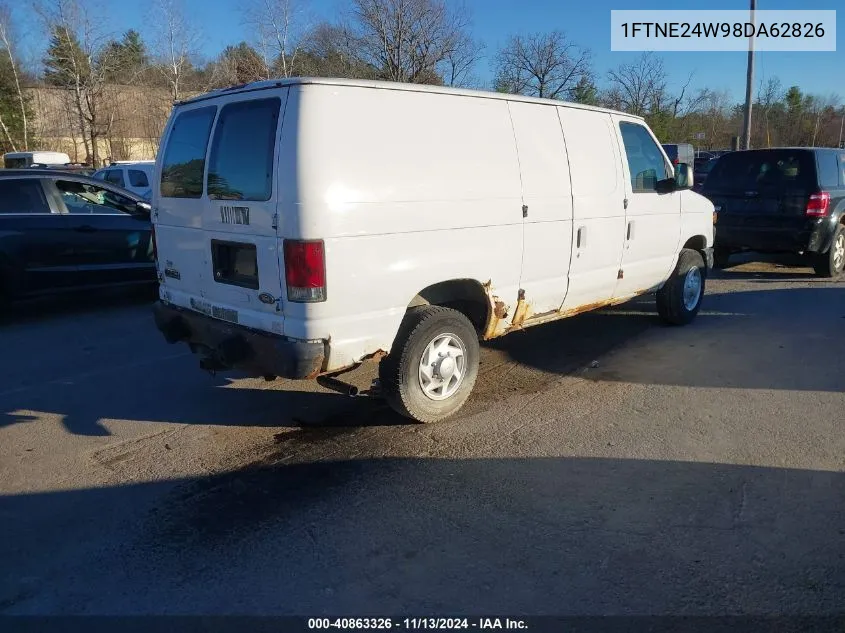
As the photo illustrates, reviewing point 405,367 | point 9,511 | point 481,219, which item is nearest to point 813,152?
point 481,219

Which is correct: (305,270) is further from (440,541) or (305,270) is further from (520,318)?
(520,318)

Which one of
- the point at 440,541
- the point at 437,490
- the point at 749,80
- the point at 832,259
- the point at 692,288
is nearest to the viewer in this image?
the point at 440,541

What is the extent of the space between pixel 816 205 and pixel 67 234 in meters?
10.1

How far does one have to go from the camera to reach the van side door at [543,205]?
5023mm

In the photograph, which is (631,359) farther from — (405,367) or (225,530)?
(225,530)

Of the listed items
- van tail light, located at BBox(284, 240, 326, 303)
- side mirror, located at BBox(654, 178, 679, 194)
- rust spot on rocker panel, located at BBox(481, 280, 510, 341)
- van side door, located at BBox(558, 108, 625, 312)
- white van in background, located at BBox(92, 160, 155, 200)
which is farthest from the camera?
white van in background, located at BBox(92, 160, 155, 200)

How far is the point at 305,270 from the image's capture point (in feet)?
12.5

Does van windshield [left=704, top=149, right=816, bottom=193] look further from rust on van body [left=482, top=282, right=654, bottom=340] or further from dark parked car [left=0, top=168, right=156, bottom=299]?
dark parked car [left=0, top=168, right=156, bottom=299]

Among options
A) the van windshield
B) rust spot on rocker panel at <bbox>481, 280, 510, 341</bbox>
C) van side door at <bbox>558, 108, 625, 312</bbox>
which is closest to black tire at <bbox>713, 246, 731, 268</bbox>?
the van windshield

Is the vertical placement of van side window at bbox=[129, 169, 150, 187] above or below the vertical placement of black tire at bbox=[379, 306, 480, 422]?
above

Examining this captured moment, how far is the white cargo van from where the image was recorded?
3861mm

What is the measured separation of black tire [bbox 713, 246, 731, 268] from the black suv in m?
0.24

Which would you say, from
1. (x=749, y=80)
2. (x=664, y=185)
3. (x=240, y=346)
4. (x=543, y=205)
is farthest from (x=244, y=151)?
(x=749, y=80)

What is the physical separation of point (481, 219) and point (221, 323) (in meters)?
1.90
